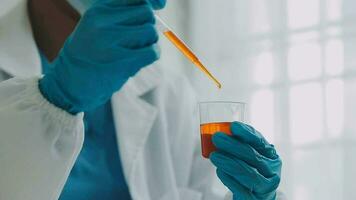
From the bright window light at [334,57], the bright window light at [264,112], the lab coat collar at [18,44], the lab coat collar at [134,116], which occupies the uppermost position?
the lab coat collar at [18,44]

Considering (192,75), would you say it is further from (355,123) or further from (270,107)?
(355,123)

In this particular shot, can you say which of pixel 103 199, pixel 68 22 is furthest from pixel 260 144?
pixel 68 22

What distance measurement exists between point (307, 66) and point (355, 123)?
0.27m

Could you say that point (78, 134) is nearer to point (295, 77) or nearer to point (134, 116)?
point (134, 116)

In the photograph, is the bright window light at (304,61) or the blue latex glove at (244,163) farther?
Answer: the bright window light at (304,61)

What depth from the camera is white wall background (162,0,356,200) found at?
1.71 metres

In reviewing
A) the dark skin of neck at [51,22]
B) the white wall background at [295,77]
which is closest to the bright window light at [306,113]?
the white wall background at [295,77]

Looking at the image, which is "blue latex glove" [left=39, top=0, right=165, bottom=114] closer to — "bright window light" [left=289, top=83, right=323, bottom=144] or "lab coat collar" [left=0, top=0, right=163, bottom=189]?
"lab coat collar" [left=0, top=0, right=163, bottom=189]

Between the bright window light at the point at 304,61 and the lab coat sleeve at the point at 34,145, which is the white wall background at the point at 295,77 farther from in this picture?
the lab coat sleeve at the point at 34,145

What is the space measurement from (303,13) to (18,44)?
1.09m

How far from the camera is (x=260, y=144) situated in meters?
0.96

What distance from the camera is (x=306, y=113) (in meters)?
1.79

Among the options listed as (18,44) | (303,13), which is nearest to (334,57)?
(303,13)

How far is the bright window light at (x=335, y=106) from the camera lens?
171 cm
